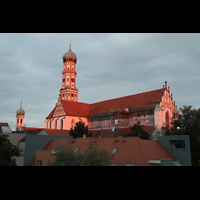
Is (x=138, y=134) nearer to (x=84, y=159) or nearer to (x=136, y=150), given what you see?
(x=136, y=150)

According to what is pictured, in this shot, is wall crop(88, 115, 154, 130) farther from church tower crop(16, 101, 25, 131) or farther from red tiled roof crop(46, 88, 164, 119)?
church tower crop(16, 101, 25, 131)

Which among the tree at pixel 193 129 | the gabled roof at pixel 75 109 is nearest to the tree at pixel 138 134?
the tree at pixel 193 129

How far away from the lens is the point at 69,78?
7544 centimetres

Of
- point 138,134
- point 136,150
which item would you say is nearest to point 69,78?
point 138,134

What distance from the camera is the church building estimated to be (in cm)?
4912

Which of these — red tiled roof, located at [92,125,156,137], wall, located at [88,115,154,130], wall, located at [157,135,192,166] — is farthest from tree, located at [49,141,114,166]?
wall, located at [88,115,154,130]

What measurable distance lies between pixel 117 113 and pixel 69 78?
2829cm

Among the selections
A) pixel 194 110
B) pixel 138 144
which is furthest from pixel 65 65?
pixel 138 144

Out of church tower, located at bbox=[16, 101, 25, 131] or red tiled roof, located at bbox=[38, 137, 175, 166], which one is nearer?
red tiled roof, located at bbox=[38, 137, 175, 166]

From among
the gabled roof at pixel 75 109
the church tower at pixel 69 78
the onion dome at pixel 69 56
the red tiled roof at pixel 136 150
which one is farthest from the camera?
the onion dome at pixel 69 56

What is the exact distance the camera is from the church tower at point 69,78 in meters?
73.9

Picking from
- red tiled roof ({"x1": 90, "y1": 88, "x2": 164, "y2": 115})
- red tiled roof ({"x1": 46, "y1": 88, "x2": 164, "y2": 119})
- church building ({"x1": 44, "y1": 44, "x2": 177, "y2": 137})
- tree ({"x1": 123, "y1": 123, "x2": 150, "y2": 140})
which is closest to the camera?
tree ({"x1": 123, "y1": 123, "x2": 150, "y2": 140})

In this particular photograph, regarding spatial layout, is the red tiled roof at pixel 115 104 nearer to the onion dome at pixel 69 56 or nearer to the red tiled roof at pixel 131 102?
the red tiled roof at pixel 131 102
